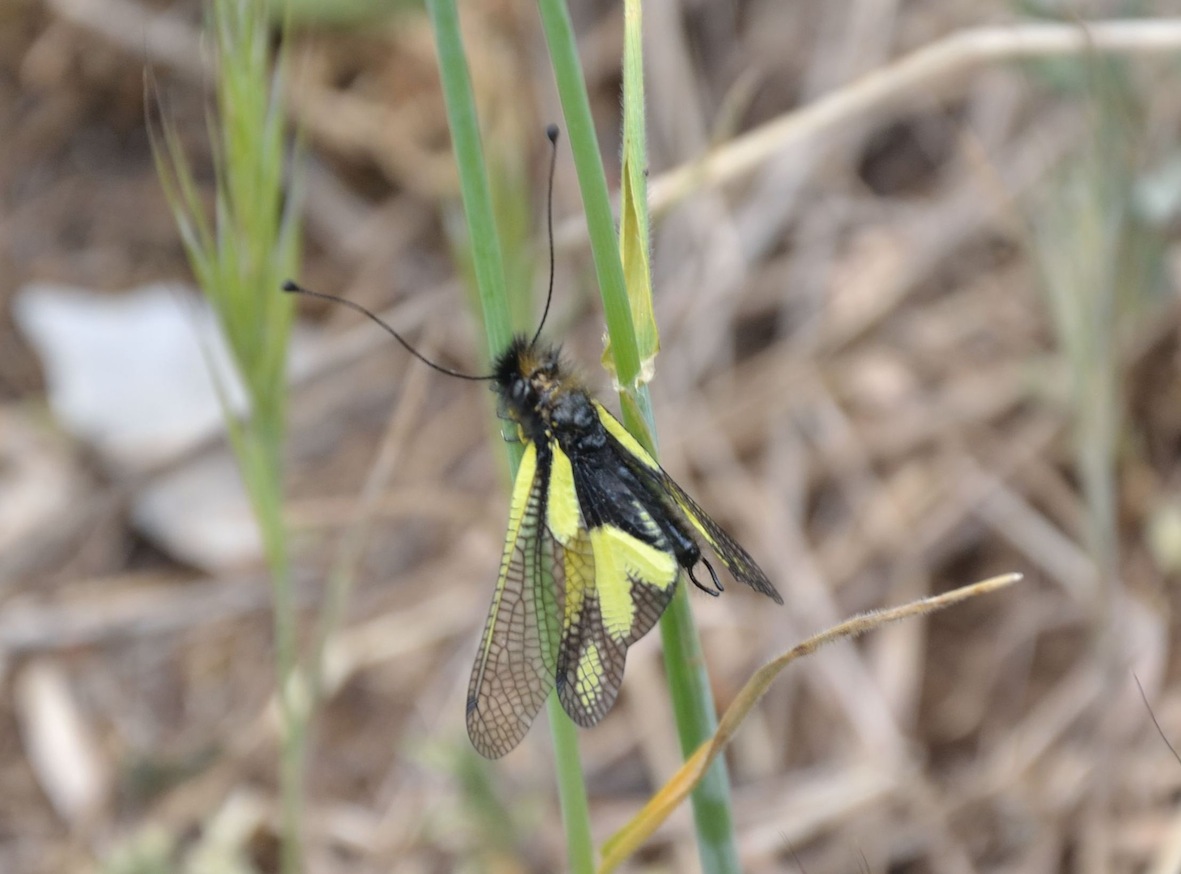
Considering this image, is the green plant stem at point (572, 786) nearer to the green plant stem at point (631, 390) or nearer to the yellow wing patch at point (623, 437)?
the green plant stem at point (631, 390)

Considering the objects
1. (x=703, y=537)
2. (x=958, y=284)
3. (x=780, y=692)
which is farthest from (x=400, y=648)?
(x=958, y=284)

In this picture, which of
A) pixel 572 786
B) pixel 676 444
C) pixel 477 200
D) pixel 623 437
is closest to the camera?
pixel 477 200

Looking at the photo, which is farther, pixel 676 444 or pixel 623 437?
pixel 676 444

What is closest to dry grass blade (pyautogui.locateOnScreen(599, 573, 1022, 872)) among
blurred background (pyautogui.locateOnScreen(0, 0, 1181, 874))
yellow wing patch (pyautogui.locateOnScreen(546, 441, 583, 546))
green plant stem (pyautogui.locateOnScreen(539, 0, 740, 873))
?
green plant stem (pyautogui.locateOnScreen(539, 0, 740, 873))

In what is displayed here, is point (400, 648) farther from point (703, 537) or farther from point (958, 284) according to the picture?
point (958, 284)

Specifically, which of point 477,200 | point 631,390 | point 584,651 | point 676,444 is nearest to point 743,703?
point 584,651

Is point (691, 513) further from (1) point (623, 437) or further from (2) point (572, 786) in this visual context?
(2) point (572, 786)

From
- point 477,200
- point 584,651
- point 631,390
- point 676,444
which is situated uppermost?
point 676,444
